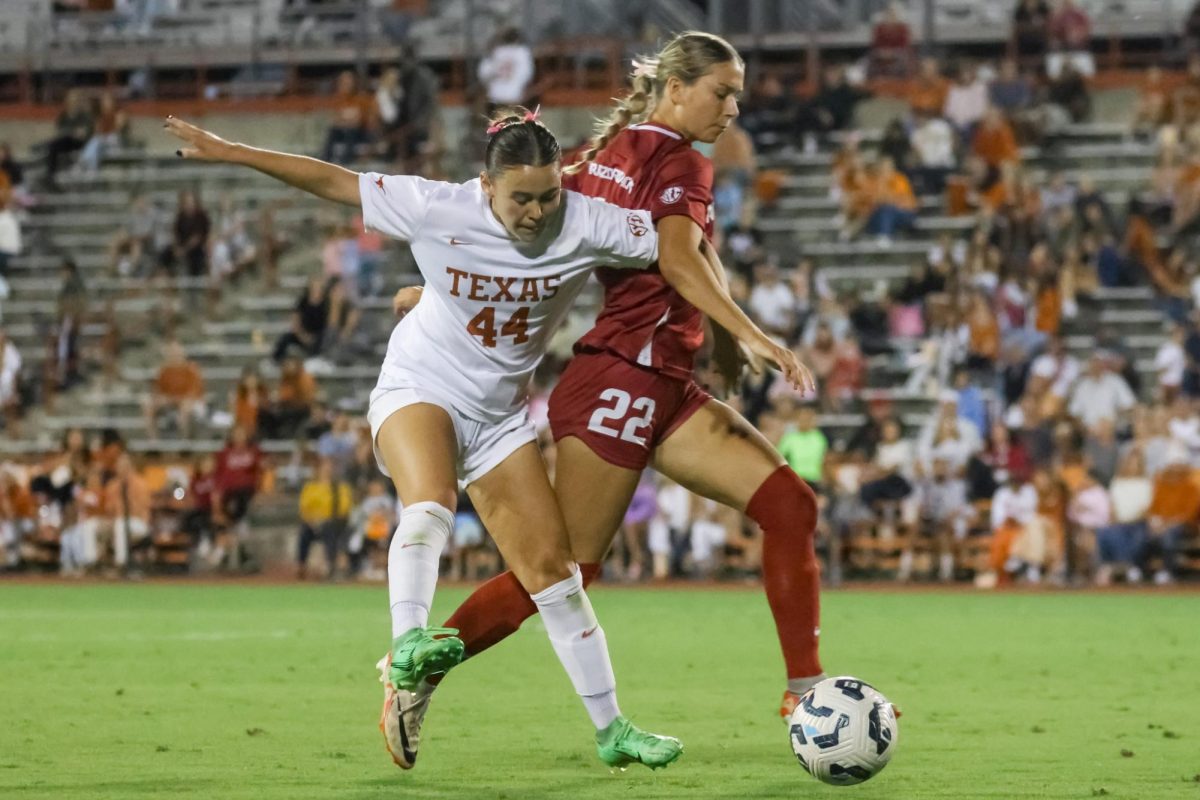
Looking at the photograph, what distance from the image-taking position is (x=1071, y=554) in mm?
18844

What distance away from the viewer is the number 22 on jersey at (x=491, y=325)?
7.01 m

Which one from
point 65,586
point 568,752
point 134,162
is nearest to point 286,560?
point 65,586

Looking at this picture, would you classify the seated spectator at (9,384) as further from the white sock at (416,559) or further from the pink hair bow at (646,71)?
the white sock at (416,559)

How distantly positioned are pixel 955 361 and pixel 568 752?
13950mm

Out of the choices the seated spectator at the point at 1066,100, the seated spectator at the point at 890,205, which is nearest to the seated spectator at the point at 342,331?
the seated spectator at the point at 890,205

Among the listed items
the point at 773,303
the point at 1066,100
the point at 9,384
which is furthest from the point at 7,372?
the point at 1066,100

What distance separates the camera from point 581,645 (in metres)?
6.97

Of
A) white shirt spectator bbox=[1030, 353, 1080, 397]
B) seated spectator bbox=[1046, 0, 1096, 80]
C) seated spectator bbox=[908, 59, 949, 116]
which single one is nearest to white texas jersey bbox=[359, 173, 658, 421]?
white shirt spectator bbox=[1030, 353, 1080, 397]

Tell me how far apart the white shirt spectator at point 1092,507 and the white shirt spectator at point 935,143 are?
6128 millimetres

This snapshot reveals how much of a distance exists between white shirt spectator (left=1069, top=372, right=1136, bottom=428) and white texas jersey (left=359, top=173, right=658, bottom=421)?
1337 cm

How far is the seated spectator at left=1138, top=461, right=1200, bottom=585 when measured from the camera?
18422 millimetres

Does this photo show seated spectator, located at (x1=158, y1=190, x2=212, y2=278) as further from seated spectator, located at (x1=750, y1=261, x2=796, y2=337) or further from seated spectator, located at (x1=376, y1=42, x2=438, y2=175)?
seated spectator, located at (x1=750, y1=261, x2=796, y2=337)

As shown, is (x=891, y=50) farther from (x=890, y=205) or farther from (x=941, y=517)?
(x=941, y=517)

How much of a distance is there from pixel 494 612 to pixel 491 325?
1.05m
